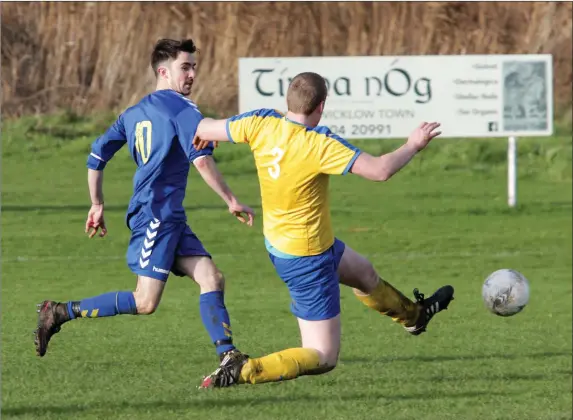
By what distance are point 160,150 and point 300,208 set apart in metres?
1.21

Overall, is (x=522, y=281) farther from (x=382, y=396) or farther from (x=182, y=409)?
(x=182, y=409)

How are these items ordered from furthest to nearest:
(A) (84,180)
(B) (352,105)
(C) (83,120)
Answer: (C) (83,120) < (A) (84,180) < (B) (352,105)

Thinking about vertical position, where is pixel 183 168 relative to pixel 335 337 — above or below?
above

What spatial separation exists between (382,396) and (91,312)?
5.63 ft

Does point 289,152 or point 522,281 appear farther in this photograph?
point 522,281

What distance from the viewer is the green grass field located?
25.0ft

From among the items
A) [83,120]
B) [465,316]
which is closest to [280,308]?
[465,316]

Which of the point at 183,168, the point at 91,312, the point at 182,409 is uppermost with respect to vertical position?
the point at 183,168

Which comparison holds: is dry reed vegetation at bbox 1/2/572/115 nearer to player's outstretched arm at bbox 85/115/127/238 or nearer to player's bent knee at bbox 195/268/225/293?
player's outstretched arm at bbox 85/115/127/238

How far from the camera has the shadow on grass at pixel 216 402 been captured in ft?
23.9

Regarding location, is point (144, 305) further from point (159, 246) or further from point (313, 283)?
point (313, 283)

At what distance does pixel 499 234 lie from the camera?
16.5 metres

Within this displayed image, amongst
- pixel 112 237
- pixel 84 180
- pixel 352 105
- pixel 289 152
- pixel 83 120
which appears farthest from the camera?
pixel 83 120

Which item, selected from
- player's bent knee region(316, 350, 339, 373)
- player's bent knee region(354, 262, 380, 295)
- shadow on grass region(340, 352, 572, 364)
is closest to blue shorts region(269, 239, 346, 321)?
player's bent knee region(316, 350, 339, 373)
